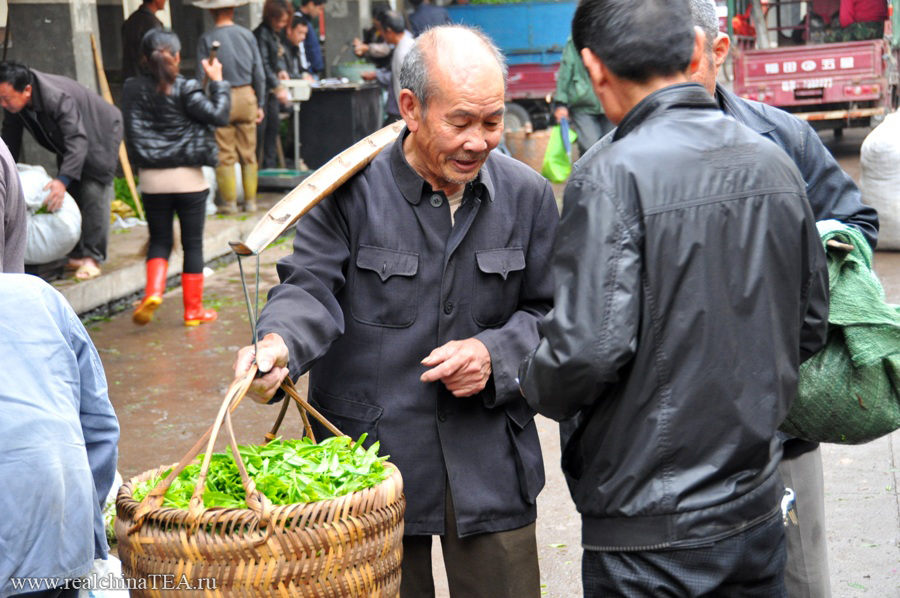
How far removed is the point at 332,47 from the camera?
17891mm

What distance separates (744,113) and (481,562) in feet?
4.37

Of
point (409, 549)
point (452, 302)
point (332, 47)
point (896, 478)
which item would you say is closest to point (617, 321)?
point (452, 302)

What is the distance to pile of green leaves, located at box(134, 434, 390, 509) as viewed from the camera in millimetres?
2396

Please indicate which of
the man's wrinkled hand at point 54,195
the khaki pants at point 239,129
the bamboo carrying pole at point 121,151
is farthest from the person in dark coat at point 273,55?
the man's wrinkled hand at point 54,195

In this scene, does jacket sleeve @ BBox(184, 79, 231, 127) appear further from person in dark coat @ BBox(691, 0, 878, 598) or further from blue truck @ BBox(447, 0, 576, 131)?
blue truck @ BBox(447, 0, 576, 131)

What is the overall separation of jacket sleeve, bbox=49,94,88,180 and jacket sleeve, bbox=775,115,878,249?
6.12m

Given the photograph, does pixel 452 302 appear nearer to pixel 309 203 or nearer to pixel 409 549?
pixel 309 203

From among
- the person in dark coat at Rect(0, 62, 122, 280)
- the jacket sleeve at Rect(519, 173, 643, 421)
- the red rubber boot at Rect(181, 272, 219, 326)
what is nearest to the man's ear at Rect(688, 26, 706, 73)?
the jacket sleeve at Rect(519, 173, 643, 421)

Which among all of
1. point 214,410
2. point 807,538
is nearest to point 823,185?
point 807,538

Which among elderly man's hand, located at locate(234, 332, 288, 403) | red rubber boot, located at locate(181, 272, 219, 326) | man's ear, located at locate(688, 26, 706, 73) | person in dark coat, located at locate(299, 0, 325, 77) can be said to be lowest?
red rubber boot, located at locate(181, 272, 219, 326)

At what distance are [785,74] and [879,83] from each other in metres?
1.17

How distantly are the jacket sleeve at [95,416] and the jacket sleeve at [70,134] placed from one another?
5672 mm

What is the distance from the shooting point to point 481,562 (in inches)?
115

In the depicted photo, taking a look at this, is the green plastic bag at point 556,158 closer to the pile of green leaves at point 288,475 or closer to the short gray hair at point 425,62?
the short gray hair at point 425,62
